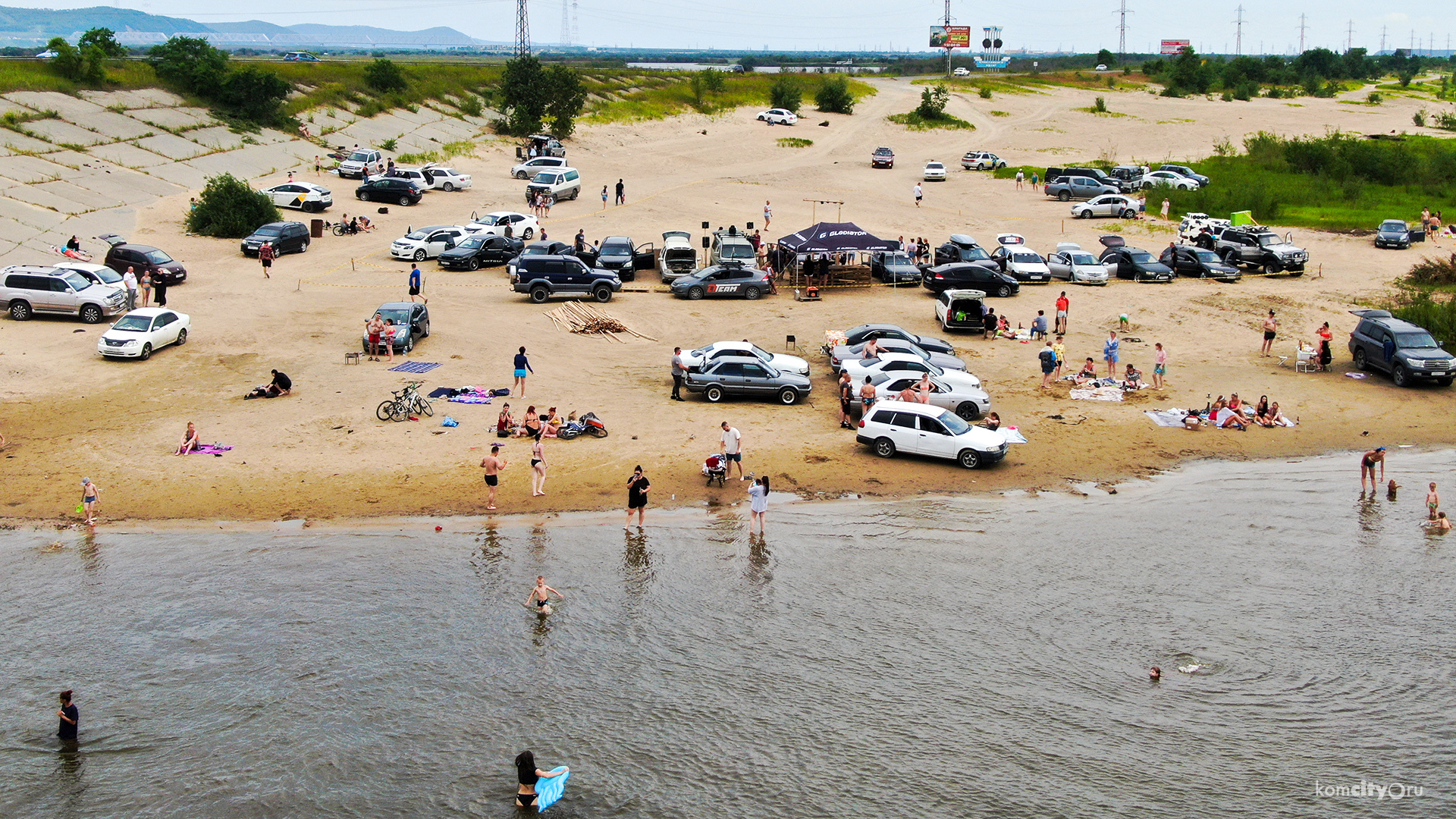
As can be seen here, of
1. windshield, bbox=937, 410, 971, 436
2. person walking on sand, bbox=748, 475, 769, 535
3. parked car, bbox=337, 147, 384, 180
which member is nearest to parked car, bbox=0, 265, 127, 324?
person walking on sand, bbox=748, 475, 769, 535

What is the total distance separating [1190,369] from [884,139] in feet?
198

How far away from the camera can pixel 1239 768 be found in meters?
14.8

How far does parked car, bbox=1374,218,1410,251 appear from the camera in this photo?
48.7m

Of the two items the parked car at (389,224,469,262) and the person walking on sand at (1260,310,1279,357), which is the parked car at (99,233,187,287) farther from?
the person walking on sand at (1260,310,1279,357)

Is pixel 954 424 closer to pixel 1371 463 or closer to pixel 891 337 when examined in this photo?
pixel 891 337

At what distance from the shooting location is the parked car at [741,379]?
1123 inches

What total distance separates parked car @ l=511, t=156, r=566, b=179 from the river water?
46.2 m

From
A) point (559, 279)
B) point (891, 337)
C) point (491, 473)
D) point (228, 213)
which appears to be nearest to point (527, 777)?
point (491, 473)

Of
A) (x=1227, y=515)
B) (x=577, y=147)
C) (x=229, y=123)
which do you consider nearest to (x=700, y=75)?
(x=577, y=147)

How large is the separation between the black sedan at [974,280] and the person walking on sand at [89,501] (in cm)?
1989

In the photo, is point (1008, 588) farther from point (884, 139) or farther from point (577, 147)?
point (884, 139)

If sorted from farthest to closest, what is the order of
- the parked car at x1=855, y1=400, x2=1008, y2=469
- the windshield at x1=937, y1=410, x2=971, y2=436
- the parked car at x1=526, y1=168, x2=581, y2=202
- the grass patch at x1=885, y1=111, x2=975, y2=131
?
the grass patch at x1=885, y1=111, x2=975, y2=131 → the parked car at x1=526, y1=168, x2=581, y2=202 → the windshield at x1=937, y1=410, x2=971, y2=436 → the parked car at x1=855, y1=400, x2=1008, y2=469

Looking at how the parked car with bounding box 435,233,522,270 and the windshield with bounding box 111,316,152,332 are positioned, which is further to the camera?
the parked car with bounding box 435,233,522,270

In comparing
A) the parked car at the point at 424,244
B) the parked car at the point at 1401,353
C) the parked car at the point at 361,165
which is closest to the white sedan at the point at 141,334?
the parked car at the point at 424,244
